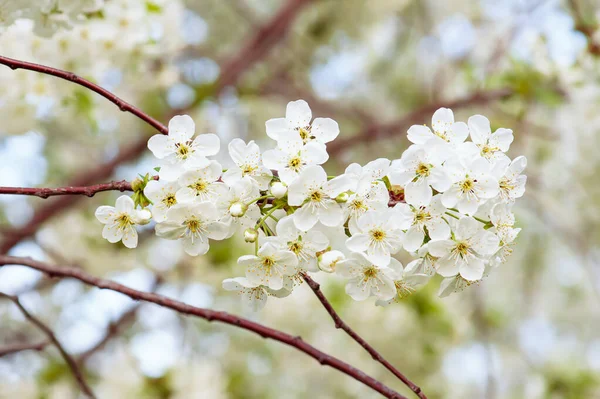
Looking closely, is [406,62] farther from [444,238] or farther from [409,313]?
[444,238]

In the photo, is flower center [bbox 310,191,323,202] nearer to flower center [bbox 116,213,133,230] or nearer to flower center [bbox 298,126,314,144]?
flower center [bbox 298,126,314,144]

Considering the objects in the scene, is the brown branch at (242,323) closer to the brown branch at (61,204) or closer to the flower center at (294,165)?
the flower center at (294,165)

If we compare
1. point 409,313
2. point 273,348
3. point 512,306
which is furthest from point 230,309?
point 512,306

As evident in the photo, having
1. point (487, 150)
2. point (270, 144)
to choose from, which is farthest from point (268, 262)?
point (270, 144)

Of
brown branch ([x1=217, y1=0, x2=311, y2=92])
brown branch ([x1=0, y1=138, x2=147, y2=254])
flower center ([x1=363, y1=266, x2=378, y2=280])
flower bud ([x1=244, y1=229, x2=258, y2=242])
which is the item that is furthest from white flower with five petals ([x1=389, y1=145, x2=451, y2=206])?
brown branch ([x1=217, y1=0, x2=311, y2=92])

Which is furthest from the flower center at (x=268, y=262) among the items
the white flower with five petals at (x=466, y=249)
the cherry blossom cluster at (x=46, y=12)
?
the cherry blossom cluster at (x=46, y=12)

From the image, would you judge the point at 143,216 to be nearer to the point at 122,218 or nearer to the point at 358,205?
the point at 122,218
